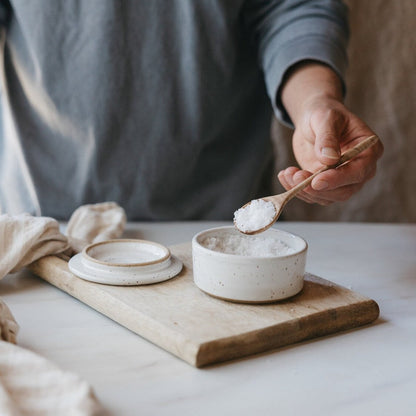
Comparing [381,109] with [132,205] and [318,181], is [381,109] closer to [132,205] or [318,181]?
[132,205]

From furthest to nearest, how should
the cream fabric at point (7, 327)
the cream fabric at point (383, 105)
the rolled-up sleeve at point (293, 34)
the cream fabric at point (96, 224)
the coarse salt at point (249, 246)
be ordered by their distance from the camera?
the cream fabric at point (383, 105) → the rolled-up sleeve at point (293, 34) → the cream fabric at point (96, 224) → the coarse salt at point (249, 246) → the cream fabric at point (7, 327)

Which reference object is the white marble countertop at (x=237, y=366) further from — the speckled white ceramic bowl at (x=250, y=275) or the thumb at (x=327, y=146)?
the thumb at (x=327, y=146)

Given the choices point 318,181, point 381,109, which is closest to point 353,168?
point 318,181

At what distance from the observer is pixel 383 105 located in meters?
1.82

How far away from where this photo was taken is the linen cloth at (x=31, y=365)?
549mm

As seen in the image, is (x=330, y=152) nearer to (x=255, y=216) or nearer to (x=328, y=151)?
(x=328, y=151)

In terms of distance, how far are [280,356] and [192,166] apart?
2.44 feet

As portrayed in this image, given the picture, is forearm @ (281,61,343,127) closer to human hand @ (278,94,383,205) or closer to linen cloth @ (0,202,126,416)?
human hand @ (278,94,383,205)

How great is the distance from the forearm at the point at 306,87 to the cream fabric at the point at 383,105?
1.73 ft

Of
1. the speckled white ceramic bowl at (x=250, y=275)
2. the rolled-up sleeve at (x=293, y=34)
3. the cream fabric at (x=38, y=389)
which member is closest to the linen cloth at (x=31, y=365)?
the cream fabric at (x=38, y=389)

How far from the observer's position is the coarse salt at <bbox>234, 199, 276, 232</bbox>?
2.75 feet

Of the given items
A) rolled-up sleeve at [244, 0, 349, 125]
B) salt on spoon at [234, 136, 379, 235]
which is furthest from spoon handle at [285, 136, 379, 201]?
rolled-up sleeve at [244, 0, 349, 125]

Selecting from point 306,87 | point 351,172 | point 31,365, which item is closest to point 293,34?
point 306,87

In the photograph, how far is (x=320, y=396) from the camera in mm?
615
